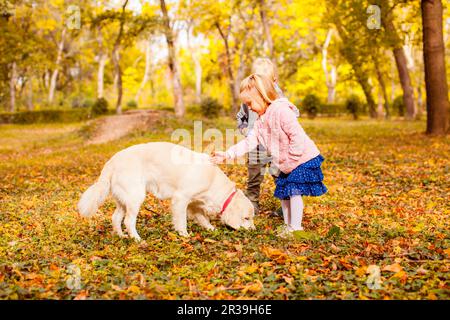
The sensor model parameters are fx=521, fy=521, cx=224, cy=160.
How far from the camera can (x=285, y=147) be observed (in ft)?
21.1

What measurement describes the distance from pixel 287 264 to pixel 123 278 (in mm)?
1644

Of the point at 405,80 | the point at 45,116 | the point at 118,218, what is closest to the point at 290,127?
the point at 118,218

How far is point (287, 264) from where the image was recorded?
17.4 feet

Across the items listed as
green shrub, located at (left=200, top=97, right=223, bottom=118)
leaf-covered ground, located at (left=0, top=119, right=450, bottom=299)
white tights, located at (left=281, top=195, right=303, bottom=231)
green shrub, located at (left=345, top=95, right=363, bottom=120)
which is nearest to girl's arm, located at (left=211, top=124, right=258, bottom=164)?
white tights, located at (left=281, top=195, right=303, bottom=231)

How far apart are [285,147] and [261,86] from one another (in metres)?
0.81

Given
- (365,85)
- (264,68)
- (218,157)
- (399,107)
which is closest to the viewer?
(218,157)

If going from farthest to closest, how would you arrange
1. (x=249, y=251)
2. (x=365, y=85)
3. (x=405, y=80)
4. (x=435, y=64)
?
(x=365, y=85) < (x=405, y=80) < (x=435, y=64) < (x=249, y=251)

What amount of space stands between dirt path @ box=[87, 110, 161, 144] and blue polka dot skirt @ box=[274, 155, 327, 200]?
56.2ft

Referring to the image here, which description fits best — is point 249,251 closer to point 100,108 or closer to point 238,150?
point 238,150

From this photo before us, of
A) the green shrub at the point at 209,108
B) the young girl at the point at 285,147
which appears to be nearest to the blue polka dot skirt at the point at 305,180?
the young girl at the point at 285,147

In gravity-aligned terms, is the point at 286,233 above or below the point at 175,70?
below
